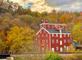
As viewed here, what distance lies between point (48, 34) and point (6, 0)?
27.6 metres

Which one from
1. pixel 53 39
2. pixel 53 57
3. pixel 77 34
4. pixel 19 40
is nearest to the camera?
pixel 53 57

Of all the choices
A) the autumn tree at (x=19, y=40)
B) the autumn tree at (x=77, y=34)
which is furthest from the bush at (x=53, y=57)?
the autumn tree at (x=77, y=34)

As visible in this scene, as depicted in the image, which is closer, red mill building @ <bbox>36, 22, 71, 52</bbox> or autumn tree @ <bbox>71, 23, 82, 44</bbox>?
autumn tree @ <bbox>71, 23, 82, 44</bbox>

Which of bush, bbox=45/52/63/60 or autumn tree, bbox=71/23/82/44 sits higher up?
autumn tree, bbox=71/23/82/44

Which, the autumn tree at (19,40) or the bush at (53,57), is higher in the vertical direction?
the autumn tree at (19,40)

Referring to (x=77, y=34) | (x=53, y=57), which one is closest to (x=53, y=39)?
(x=77, y=34)

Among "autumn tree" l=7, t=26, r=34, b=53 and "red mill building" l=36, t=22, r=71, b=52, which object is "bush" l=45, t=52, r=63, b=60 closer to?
"autumn tree" l=7, t=26, r=34, b=53

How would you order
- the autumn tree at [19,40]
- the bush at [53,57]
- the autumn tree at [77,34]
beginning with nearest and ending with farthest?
the bush at [53,57], the autumn tree at [19,40], the autumn tree at [77,34]

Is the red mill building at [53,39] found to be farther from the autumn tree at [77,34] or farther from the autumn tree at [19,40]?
the autumn tree at [19,40]

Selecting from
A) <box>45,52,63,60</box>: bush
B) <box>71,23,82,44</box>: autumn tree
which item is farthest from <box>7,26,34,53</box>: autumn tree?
<box>45,52,63,60</box>: bush

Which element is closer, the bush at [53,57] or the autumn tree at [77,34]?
the bush at [53,57]

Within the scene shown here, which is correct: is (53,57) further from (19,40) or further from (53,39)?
(53,39)

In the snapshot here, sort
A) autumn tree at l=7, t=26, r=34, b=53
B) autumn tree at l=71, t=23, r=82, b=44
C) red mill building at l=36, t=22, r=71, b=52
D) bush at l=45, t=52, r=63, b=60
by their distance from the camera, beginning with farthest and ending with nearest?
red mill building at l=36, t=22, r=71, b=52, autumn tree at l=71, t=23, r=82, b=44, autumn tree at l=7, t=26, r=34, b=53, bush at l=45, t=52, r=63, b=60

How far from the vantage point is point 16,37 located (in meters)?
36.2
